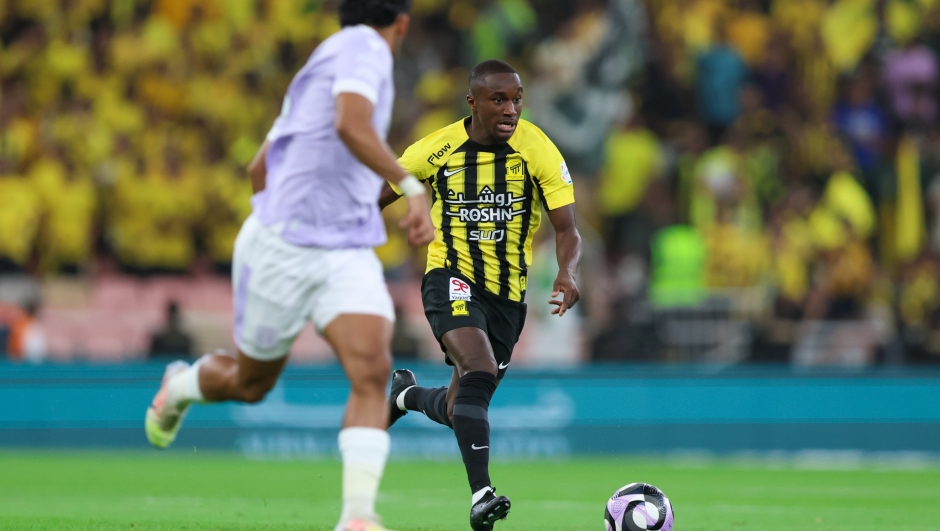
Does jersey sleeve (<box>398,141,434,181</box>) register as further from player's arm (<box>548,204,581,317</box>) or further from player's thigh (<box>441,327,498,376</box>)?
player's thigh (<box>441,327,498,376</box>)

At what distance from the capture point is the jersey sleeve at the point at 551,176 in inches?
296

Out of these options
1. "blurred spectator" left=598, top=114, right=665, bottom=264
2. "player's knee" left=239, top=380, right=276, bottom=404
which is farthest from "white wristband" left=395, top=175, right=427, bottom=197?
"blurred spectator" left=598, top=114, right=665, bottom=264

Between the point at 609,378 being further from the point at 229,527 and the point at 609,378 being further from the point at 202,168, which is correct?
the point at 229,527

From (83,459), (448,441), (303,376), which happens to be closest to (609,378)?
(448,441)

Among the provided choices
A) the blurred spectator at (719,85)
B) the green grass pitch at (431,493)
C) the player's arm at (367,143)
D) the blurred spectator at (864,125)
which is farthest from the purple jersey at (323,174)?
the blurred spectator at (864,125)

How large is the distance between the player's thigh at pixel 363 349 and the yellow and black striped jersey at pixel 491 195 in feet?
7.05

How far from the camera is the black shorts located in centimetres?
751

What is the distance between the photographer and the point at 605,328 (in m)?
15.1

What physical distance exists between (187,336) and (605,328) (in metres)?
4.33

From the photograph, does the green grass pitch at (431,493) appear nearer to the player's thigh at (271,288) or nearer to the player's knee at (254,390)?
the player's knee at (254,390)

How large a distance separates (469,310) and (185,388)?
69.1 inches

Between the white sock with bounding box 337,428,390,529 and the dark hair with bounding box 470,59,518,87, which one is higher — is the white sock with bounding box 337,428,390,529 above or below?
below

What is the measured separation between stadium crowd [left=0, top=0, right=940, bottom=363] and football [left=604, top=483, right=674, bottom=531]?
7.94 m

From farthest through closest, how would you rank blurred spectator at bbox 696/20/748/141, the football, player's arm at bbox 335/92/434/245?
blurred spectator at bbox 696/20/748/141 → the football → player's arm at bbox 335/92/434/245
